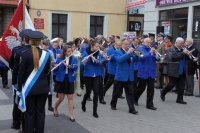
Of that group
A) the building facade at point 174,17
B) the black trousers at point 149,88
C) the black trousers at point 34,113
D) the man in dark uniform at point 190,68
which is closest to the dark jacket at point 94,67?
the black trousers at point 149,88

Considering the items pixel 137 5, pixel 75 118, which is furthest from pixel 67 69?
pixel 137 5

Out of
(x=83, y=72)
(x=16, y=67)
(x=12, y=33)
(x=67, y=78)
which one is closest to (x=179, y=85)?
(x=83, y=72)

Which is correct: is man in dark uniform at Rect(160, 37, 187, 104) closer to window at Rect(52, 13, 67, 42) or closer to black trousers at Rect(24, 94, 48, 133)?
black trousers at Rect(24, 94, 48, 133)

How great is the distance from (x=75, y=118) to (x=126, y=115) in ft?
4.00

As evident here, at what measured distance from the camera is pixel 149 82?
369 inches

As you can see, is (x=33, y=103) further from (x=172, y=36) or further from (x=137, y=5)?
(x=137, y=5)

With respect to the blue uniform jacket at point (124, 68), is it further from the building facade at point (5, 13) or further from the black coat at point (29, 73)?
the building facade at point (5, 13)

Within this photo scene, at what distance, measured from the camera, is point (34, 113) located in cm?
589

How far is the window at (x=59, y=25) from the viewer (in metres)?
25.5

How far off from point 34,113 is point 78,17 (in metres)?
20.3

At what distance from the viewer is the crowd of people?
571 cm

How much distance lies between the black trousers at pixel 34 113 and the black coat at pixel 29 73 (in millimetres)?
140

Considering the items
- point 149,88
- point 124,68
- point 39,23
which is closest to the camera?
point 124,68

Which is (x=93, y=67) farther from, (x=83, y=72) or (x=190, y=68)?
(x=190, y=68)
